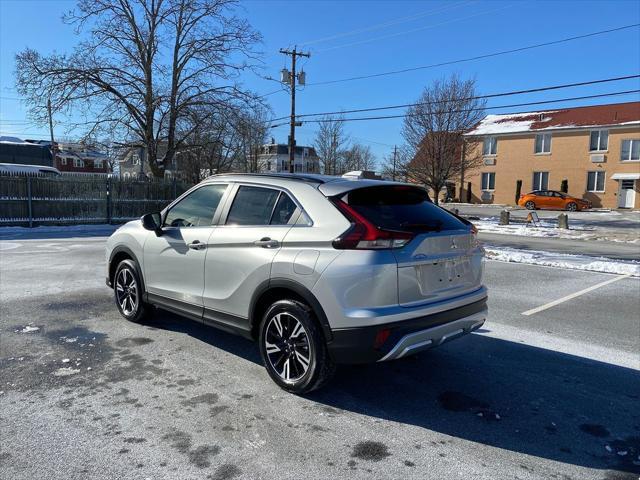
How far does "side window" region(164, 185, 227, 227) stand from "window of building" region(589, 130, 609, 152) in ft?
143

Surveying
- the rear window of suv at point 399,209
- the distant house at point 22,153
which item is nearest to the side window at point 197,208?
the rear window of suv at point 399,209

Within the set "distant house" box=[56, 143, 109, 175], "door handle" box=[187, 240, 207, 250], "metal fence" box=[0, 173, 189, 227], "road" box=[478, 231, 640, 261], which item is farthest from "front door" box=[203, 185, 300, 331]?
"distant house" box=[56, 143, 109, 175]

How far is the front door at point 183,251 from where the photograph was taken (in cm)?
467

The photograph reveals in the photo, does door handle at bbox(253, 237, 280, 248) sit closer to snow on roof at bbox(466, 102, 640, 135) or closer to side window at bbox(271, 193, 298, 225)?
side window at bbox(271, 193, 298, 225)

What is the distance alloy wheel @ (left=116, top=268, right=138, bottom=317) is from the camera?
570 cm

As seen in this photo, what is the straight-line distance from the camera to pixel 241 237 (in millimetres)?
4215

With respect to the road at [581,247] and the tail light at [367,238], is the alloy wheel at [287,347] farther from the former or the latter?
the road at [581,247]

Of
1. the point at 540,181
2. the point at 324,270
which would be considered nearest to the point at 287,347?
the point at 324,270

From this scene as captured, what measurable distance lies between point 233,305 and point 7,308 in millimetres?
3964

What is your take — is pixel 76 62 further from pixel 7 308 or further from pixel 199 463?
pixel 199 463

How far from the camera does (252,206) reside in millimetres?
4359

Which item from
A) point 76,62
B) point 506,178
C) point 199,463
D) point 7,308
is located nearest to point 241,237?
point 199,463

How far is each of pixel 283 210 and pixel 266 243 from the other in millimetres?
316

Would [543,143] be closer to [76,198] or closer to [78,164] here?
[76,198]
